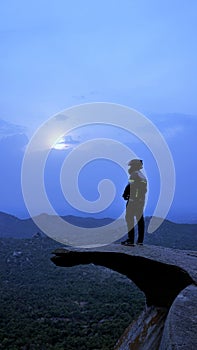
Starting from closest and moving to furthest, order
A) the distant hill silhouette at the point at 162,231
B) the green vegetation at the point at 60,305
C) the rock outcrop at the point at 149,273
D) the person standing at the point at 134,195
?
the rock outcrop at the point at 149,273
the person standing at the point at 134,195
the green vegetation at the point at 60,305
the distant hill silhouette at the point at 162,231

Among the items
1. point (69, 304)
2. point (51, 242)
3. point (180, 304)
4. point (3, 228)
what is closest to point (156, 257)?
point (180, 304)

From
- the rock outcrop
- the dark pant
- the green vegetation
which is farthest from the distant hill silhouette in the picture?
the dark pant

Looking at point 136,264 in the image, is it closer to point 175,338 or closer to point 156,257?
point 156,257

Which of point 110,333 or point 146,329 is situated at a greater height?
point 146,329

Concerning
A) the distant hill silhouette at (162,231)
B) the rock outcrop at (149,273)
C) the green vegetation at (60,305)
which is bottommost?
the green vegetation at (60,305)

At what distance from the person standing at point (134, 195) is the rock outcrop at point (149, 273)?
0.66 m

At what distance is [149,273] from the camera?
972 cm

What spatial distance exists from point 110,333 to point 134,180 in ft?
58.2

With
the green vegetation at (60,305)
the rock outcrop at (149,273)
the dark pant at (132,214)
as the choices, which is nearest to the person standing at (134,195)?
the dark pant at (132,214)

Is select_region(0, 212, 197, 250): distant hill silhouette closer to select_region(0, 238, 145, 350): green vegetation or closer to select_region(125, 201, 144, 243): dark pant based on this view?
select_region(0, 238, 145, 350): green vegetation

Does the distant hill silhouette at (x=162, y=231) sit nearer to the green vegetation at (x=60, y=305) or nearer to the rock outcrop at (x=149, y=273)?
the green vegetation at (x=60, y=305)

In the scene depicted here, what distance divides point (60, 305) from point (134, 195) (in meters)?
26.7

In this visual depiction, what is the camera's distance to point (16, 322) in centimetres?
2719

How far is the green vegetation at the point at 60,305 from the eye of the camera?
79.4 ft
